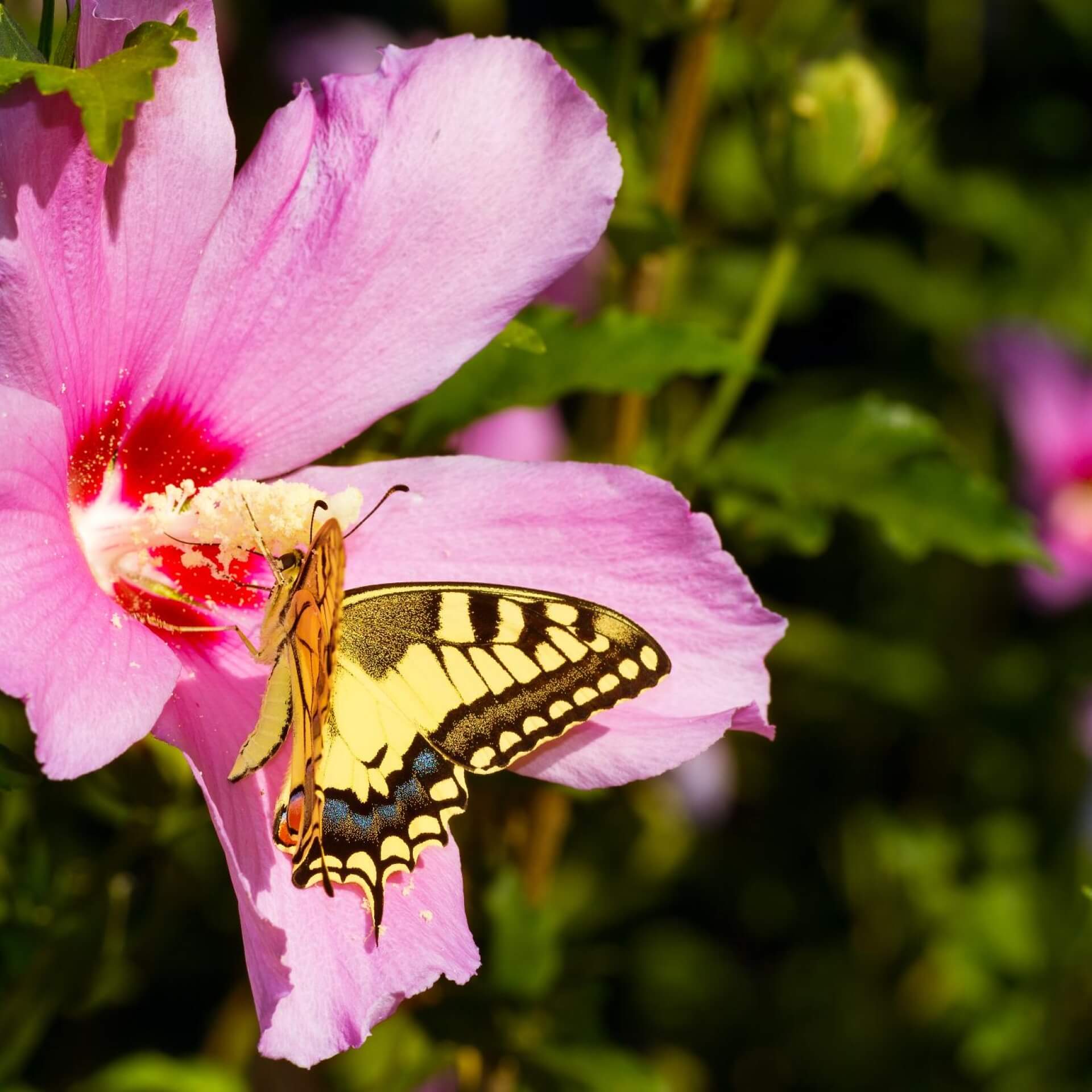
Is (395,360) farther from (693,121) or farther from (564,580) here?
(693,121)

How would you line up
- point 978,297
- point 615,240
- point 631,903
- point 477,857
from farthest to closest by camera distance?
point 978,297 → point 631,903 → point 477,857 → point 615,240

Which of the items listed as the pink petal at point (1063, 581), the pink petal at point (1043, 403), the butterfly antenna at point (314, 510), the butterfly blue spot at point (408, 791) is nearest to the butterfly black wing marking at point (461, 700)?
the butterfly blue spot at point (408, 791)

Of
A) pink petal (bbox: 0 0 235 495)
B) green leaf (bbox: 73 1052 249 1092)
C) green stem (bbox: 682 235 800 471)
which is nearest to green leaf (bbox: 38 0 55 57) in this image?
pink petal (bbox: 0 0 235 495)

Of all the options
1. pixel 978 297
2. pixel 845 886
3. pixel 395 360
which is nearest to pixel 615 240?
pixel 395 360

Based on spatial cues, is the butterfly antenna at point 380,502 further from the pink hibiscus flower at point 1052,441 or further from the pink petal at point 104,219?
the pink hibiscus flower at point 1052,441

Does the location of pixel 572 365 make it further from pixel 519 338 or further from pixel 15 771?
pixel 15 771

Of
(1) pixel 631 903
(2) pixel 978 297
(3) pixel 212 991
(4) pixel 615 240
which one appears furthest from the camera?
(2) pixel 978 297

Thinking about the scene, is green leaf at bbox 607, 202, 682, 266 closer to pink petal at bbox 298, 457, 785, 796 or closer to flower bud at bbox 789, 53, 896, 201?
flower bud at bbox 789, 53, 896, 201
